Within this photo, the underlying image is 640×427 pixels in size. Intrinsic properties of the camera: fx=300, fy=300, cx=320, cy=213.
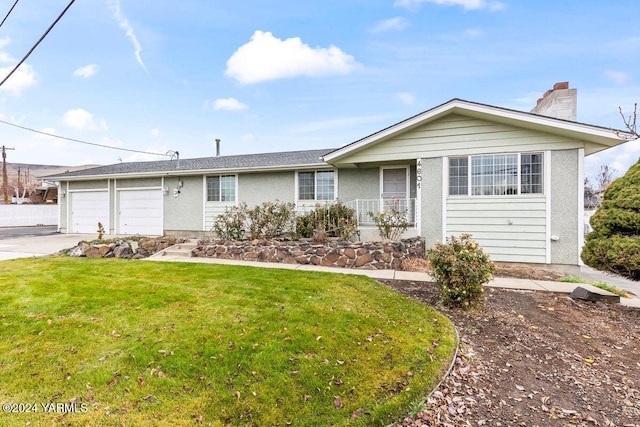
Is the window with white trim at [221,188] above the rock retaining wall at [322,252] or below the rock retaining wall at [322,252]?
above

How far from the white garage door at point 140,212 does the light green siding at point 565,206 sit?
1441 cm

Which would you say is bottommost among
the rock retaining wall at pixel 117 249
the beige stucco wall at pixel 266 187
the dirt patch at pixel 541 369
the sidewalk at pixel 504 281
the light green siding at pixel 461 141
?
A: the dirt patch at pixel 541 369

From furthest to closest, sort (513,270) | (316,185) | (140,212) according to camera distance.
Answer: (140,212) < (316,185) < (513,270)

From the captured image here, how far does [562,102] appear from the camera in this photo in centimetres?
883

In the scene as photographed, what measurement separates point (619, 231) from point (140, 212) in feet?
52.9

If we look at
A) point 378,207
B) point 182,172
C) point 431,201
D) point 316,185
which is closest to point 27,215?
point 182,172

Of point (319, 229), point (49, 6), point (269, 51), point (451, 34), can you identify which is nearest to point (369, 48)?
point (451, 34)

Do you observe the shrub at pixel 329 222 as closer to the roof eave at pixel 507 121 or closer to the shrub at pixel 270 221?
the shrub at pixel 270 221

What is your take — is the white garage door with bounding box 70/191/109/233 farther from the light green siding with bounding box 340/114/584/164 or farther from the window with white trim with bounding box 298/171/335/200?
the light green siding with bounding box 340/114/584/164

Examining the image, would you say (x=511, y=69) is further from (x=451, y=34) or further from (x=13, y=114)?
(x=13, y=114)

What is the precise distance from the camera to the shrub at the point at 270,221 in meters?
9.81

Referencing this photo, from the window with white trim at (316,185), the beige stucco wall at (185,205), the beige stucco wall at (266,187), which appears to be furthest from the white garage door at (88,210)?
the window with white trim at (316,185)

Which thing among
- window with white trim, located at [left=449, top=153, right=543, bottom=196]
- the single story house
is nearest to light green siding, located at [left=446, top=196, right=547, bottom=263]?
the single story house

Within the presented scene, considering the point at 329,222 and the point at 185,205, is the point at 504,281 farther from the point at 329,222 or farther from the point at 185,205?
the point at 185,205
